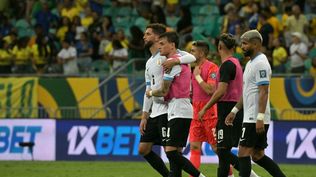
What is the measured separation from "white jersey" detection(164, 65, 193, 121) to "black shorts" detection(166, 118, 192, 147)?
0.26 feet

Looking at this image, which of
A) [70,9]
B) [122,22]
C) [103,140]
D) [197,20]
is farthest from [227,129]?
[70,9]

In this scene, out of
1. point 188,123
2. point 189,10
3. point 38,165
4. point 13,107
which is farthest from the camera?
point 189,10

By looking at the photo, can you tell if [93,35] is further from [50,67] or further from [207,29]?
[207,29]

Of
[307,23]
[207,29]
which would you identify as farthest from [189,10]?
[307,23]

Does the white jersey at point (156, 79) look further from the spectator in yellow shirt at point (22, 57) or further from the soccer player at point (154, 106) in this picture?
the spectator in yellow shirt at point (22, 57)

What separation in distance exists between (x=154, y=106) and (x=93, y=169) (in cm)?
546

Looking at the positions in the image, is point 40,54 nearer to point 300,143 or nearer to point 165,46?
point 300,143

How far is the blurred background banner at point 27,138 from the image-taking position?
2452 cm

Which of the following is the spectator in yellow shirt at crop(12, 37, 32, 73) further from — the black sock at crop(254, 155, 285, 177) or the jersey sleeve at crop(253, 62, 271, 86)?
the jersey sleeve at crop(253, 62, 271, 86)

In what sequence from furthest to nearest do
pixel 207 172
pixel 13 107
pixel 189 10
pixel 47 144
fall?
pixel 189 10 < pixel 13 107 < pixel 47 144 < pixel 207 172

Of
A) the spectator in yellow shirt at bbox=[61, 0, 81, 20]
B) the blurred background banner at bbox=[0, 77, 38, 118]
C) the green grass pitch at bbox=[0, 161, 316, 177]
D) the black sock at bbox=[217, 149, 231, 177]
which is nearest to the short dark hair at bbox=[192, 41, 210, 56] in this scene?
the black sock at bbox=[217, 149, 231, 177]

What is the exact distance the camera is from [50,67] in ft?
93.9

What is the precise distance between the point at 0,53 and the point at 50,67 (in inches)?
77.1

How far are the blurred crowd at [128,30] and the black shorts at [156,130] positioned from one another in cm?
932
